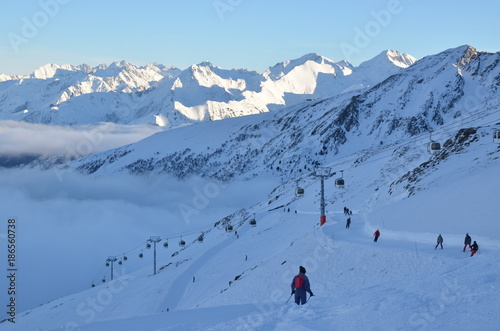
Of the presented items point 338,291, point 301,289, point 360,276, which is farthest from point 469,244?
point 301,289

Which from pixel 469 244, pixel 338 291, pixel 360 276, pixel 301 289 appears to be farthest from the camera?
pixel 469 244

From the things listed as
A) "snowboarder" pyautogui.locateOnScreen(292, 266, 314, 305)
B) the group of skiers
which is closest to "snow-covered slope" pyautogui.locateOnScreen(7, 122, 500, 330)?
"snowboarder" pyautogui.locateOnScreen(292, 266, 314, 305)

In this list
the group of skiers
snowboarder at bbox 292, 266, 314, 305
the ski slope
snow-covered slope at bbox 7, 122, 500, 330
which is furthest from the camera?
the group of skiers

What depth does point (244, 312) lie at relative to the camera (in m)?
17.2

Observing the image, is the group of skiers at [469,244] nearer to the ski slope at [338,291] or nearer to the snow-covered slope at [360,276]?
the ski slope at [338,291]

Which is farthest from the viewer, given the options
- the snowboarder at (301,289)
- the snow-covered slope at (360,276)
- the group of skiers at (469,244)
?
the group of skiers at (469,244)

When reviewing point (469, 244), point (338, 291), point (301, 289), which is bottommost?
point (338, 291)

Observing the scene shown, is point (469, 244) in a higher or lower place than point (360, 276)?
higher

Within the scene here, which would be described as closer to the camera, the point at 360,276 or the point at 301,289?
the point at 301,289

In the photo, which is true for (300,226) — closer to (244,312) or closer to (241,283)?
(241,283)

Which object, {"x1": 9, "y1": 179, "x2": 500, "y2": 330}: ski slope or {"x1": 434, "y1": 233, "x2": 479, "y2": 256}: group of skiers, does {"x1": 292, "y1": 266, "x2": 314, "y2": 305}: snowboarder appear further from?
{"x1": 434, "y1": 233, "x2": 479, "y2": 256}: group of skiers

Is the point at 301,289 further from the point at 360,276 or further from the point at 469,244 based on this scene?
the point at 469,244

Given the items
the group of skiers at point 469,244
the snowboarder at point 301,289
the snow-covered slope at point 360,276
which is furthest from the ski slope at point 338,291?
the group of skiers at point 469,244

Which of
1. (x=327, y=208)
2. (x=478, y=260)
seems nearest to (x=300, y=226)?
(x=327, y=208)
